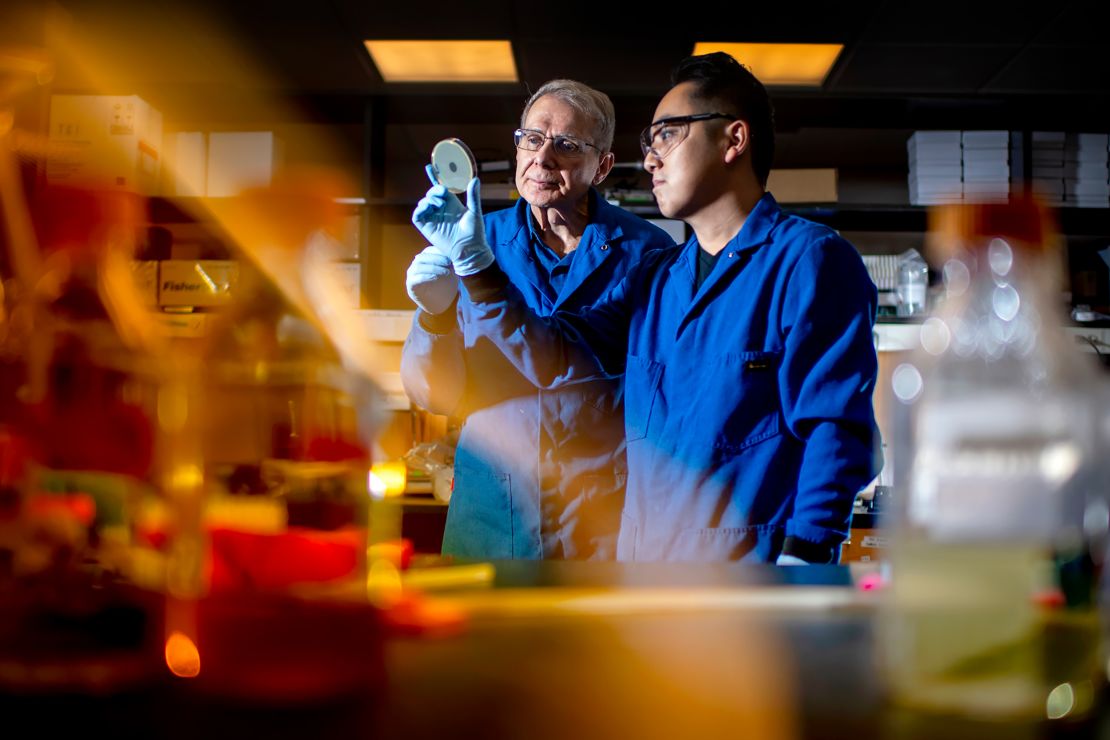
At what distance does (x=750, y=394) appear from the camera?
4.54 ft

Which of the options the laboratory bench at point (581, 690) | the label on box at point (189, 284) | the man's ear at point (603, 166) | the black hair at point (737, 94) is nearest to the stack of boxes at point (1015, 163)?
the man's ear at point (603, 166)

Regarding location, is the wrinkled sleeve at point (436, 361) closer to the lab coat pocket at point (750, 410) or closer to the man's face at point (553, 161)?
the man's face at point (553, 161)

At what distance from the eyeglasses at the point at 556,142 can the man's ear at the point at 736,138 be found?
1.25ft

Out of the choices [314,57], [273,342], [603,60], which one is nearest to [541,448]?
[273,342]

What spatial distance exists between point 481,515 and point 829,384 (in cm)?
84

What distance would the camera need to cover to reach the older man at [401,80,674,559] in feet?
5.74

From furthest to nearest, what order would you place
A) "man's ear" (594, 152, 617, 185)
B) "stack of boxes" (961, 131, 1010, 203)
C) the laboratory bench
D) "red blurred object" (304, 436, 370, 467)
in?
"stack of boxes" (961, 131, 1010, 203) → "man's ear" (594, 152, 617, 185) → "red blurred object" (304, 436, 370, 467) → the laboratory bench

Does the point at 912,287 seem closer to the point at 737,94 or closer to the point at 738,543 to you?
the point at 737,94

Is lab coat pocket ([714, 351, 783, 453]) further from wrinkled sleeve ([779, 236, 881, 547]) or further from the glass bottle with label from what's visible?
the glass bottle with label

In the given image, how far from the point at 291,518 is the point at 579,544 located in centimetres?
138

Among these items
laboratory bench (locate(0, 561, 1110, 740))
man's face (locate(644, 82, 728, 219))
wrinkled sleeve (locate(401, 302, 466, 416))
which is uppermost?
man's face (locate(644, 82, 728, 219))

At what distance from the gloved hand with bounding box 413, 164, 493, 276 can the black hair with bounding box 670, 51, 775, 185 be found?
480 mm

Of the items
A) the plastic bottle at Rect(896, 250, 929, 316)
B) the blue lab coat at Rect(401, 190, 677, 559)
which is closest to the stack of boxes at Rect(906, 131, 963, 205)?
the plastic bottle at Rect(896, 250, 929, 316)

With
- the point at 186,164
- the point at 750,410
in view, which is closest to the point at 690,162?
the point at 750,410
